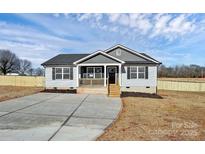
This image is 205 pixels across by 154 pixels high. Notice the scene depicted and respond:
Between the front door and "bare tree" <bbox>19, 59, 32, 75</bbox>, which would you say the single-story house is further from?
"bare tree" <bbox>19, 59, 32, 75</bbox>

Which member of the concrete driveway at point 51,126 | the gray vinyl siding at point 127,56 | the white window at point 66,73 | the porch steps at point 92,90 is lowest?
the concrete driveway at point 51,126

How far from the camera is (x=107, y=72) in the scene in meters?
22.7

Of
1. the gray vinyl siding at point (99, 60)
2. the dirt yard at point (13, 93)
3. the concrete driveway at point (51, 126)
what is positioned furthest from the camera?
the gray vinyl siding at point (99, 60)

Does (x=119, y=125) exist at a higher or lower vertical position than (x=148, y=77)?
lower

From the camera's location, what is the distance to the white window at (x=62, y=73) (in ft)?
75.5

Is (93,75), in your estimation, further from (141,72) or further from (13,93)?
(13,93)

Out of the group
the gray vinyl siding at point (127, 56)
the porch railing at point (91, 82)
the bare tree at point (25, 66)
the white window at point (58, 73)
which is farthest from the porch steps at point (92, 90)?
the bare tree at point (25, 66)

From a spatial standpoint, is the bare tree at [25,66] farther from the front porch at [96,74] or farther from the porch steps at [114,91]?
the porch steps at [114,91]

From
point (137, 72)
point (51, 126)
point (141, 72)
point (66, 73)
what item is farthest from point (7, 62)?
point (51, 126)

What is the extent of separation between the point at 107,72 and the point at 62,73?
4809mm
